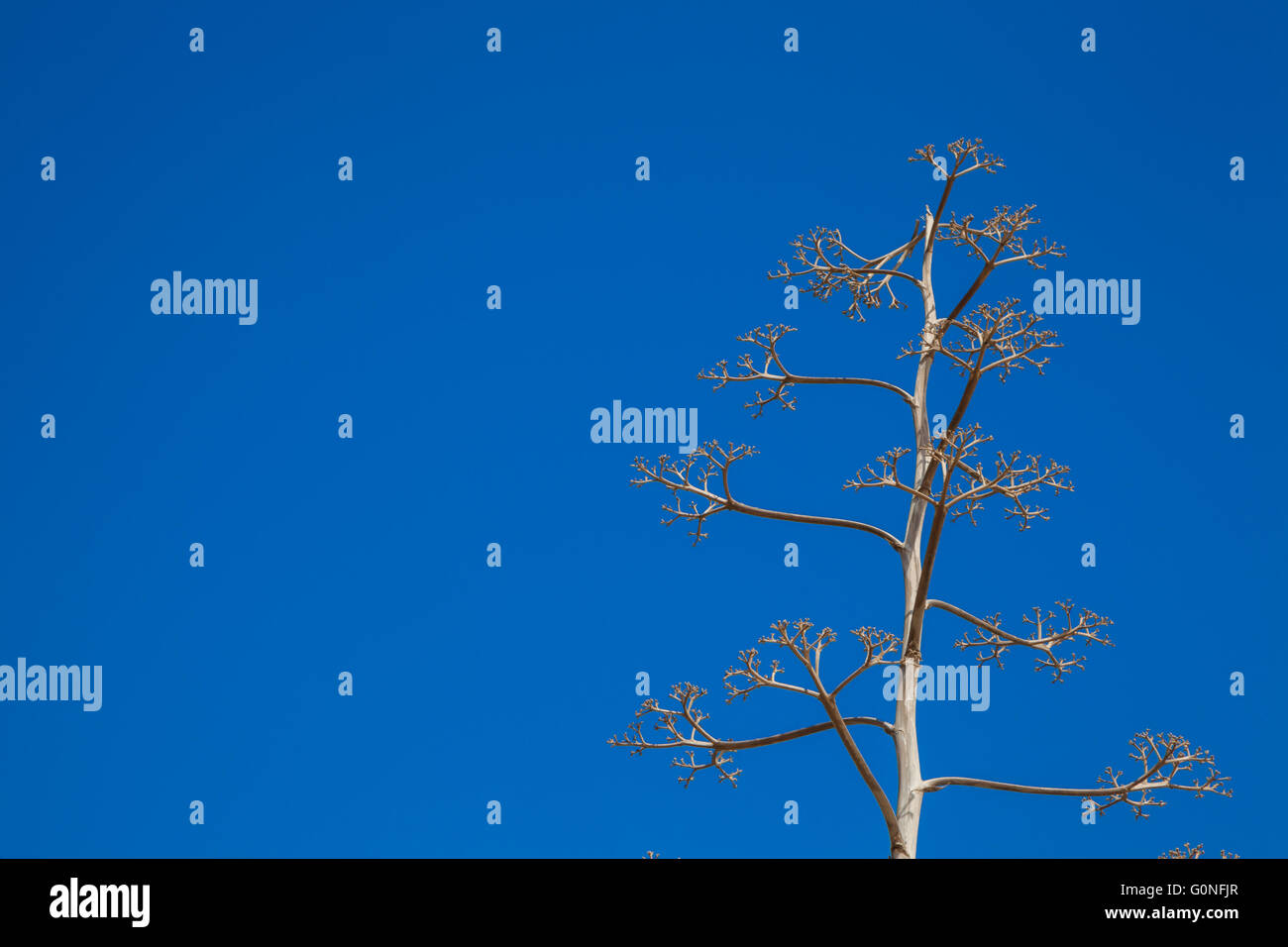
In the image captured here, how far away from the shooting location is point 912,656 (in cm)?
425

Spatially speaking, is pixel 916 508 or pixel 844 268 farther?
pixel 844 268

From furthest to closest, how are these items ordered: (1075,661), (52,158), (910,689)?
(52,158)
(1075,661)
(910,689)

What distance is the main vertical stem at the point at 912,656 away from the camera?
410cm

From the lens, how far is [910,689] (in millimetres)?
4215

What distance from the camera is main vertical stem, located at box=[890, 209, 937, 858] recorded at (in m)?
4.10
